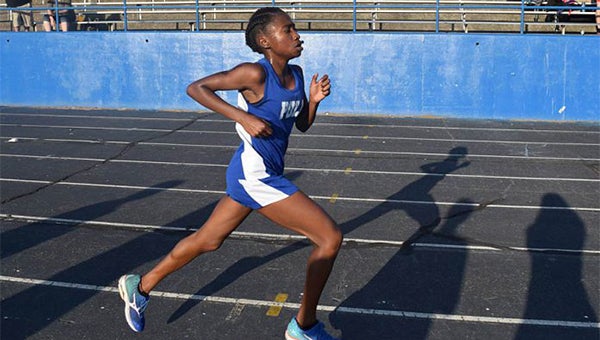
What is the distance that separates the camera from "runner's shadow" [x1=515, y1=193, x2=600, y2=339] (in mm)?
4531

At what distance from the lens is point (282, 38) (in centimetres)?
409

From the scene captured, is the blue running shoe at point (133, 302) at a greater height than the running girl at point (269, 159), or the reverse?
the running girl at point (269, 159)

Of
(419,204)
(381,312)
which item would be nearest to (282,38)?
(381,312)

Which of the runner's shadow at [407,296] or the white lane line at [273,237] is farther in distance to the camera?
the white lane line at [273,237]

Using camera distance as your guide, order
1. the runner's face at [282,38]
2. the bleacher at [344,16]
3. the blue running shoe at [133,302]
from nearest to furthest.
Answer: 1. the runner's face at [282,38]
2. the blue running shoe at [133,302]
3. the bleacher at [344,16]

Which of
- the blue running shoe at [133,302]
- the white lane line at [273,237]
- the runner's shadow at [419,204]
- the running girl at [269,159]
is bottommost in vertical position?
the runner's shadow at [419,204]

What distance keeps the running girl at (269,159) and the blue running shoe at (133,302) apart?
360mm

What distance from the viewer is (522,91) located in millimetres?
15586

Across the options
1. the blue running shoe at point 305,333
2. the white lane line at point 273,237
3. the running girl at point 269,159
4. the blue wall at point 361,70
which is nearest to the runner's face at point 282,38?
the running girl at point 269,159

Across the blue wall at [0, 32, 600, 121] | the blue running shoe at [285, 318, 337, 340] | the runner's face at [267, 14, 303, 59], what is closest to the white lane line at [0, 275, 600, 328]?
the blue running shoe at [285, 318, 337, 340]

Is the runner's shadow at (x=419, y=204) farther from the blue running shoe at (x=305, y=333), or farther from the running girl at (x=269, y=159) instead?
the running girl at (x=269, y=159)

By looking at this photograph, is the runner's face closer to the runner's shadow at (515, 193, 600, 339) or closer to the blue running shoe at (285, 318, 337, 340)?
the blue running shoe at (285, 318, 337, 340)

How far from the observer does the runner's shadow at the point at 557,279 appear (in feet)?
14.9

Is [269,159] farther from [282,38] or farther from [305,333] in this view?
[305,333]
